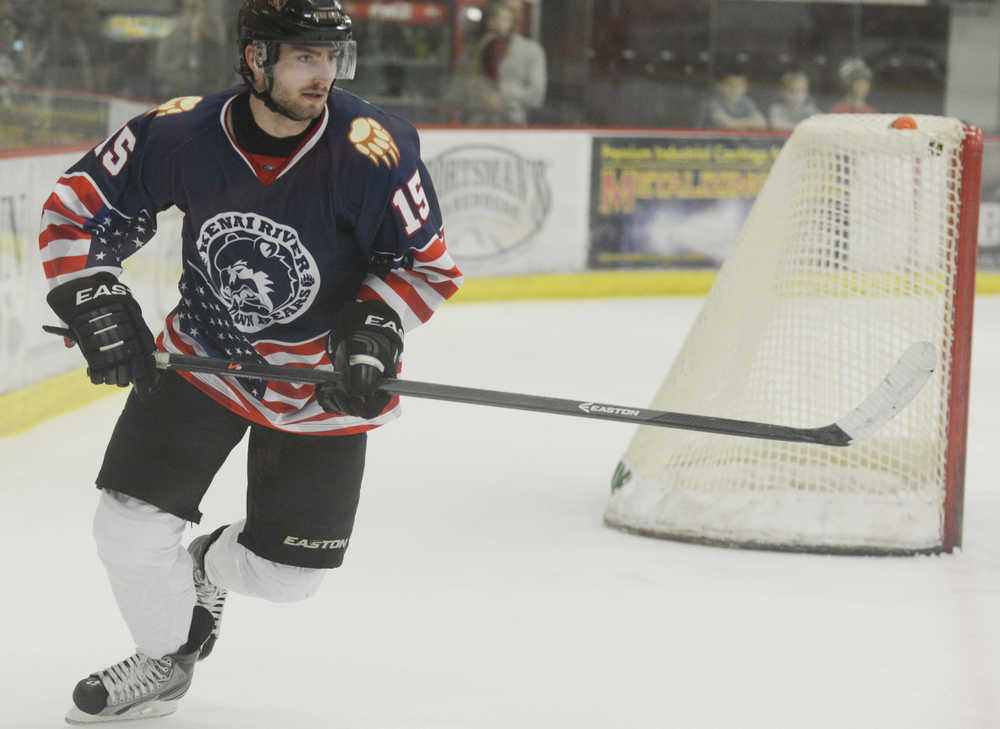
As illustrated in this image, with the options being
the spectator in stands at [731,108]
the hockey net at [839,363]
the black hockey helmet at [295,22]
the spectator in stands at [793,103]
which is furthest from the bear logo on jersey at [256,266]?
the spectator in stands at [793,103]

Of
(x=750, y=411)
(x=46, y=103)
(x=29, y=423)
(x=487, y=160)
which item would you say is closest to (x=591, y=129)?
(x=487, y=160)

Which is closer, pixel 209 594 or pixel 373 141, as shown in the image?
pixel 373 141

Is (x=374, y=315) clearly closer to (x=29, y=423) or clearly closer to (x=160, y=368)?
(x=160, y=368)

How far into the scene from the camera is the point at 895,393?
2461 millimetres

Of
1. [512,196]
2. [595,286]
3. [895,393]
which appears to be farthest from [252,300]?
[595,286]

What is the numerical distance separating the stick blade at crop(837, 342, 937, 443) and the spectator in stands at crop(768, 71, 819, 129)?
6.73 m

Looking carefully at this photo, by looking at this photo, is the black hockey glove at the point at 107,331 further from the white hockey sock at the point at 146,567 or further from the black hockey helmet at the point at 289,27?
the black hockey helmet at the point at 289,27

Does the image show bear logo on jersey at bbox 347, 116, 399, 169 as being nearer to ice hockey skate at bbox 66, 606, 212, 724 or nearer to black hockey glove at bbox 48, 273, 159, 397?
black hockey glove at bbox 48, 273, 159, 397

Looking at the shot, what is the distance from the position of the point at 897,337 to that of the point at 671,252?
15.7ft

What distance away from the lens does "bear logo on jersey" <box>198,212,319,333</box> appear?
233 centimetres

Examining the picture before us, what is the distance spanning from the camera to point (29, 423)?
482 centimetres

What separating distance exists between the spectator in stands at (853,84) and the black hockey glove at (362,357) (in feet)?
24.4

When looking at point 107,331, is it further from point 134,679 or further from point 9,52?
point 9,52

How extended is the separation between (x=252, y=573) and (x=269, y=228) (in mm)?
562
